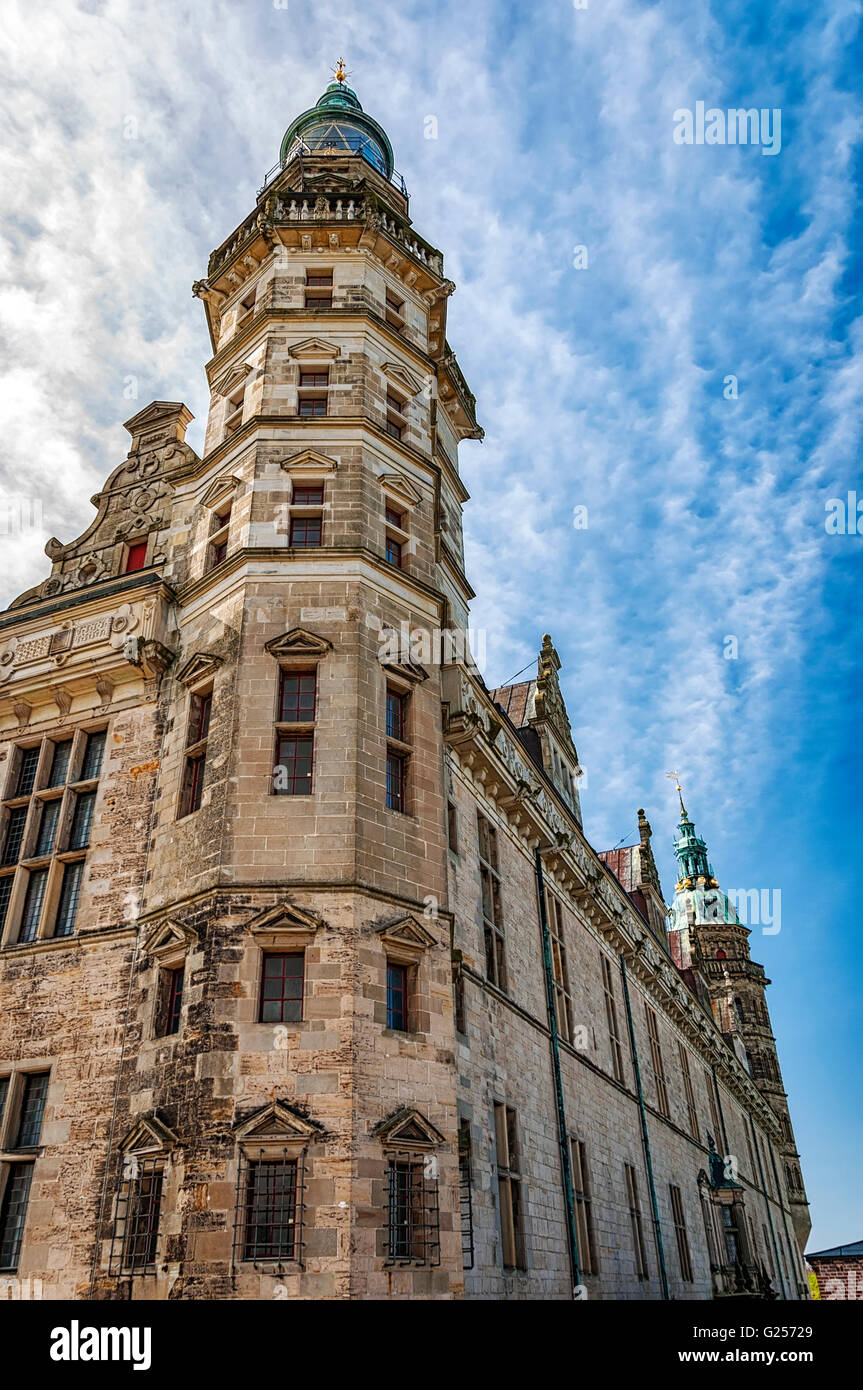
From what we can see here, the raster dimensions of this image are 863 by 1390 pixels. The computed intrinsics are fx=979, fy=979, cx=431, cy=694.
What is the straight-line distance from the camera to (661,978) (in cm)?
3741

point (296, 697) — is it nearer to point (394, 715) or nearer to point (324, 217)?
point (394, 715)

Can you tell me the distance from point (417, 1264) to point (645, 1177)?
1875 cm

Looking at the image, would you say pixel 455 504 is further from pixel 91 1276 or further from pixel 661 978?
pixel 661 978

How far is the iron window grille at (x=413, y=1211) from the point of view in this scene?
41.3 ft

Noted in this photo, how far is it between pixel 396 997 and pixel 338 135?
87.6 ft

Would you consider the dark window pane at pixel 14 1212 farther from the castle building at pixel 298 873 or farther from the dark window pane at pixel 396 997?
the dark window pane at pixel 396 997

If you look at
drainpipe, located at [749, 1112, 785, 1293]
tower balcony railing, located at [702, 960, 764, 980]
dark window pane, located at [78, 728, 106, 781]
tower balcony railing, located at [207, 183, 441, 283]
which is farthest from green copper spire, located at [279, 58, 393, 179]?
tower balcony railing, located at [702, 960, 764, 980]

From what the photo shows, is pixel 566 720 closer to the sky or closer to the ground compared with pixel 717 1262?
closer to the sky

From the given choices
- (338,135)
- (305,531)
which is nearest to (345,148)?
(338,135)

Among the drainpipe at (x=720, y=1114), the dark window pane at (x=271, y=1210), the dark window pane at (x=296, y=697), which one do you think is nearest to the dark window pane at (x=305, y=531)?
the dark window pane at (x=296, y=697)

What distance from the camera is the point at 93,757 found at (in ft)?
62.7

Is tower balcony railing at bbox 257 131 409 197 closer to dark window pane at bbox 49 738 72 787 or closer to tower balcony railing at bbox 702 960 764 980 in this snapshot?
dark window pane at bbox 49 738 72 787

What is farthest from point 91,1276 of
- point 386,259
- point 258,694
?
point 386,259

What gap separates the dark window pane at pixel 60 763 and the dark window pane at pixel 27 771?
1.23 ft
